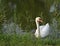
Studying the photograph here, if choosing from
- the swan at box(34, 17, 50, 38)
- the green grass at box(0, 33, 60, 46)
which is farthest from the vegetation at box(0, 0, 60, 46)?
Answer: the swan at box(34, 17, 50, 38)

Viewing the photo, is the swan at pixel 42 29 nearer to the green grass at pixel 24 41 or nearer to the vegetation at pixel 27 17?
the vegetation at pixel 27 17

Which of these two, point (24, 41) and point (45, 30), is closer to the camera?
point (24, 41)

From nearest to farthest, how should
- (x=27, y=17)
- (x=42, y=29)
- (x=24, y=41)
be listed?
(x=24, y=41) → (x=42, y=29) → (x=27, y=17)

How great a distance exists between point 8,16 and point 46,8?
1.88 m

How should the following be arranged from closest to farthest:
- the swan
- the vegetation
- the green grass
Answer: the green grass → the vegetation → the swan

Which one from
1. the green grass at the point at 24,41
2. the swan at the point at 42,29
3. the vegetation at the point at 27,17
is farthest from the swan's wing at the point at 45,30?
the green grass at the point at 24,41

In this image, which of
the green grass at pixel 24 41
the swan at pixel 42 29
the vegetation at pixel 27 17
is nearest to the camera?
the green grass at pixel 24 41

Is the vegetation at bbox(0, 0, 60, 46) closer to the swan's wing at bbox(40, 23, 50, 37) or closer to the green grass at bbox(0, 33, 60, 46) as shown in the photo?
the green grass at bbox(0, 33, 60, 46)

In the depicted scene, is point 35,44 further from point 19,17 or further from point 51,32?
point 19,17

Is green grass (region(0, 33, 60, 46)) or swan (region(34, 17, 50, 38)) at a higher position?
swan (region(34, 17, 50, 38))

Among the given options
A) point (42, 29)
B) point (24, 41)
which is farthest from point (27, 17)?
point (24, 41)

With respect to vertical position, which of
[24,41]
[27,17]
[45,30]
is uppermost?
[27,17]

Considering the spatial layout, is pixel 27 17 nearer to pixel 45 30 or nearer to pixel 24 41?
pixel 45 30

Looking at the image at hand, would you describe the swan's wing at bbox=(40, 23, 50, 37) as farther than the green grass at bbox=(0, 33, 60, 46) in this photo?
Yes
